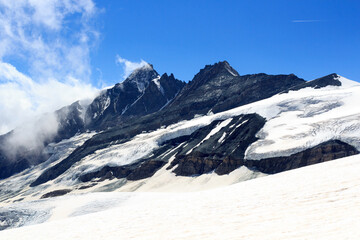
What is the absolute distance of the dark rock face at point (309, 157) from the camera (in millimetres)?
66250

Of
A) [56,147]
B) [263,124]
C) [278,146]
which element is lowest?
[278,146]

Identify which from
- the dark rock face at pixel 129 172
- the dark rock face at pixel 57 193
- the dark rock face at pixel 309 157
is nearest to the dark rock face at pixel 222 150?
the dark rock face at pixel 129 172

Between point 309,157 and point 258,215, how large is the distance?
64.8 meters

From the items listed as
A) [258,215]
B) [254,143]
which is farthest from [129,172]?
[258,215]

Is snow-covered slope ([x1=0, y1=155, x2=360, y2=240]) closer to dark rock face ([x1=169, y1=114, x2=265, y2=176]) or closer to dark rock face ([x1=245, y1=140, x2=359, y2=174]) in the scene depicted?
dark rock face ([x1=245, y1=140, x2=359, y2=174])

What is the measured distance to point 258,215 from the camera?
33.0ft

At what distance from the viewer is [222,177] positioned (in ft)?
264

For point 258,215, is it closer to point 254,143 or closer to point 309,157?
point 309,157

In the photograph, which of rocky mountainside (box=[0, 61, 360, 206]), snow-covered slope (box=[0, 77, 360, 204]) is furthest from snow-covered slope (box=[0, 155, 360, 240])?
snow-covered slope (box=[0, 77, 360, 204])

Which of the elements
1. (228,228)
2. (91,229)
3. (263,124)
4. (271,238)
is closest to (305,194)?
(228,228)

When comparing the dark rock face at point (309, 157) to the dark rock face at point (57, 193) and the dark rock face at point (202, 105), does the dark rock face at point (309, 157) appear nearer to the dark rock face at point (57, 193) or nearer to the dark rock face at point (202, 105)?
the dark rock face at point (57, 193)

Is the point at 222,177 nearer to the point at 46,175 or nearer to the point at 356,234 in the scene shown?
the point at 356,234

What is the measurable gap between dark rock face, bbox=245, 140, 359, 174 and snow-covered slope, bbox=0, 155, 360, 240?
180 ft

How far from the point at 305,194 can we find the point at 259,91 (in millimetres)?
140748
